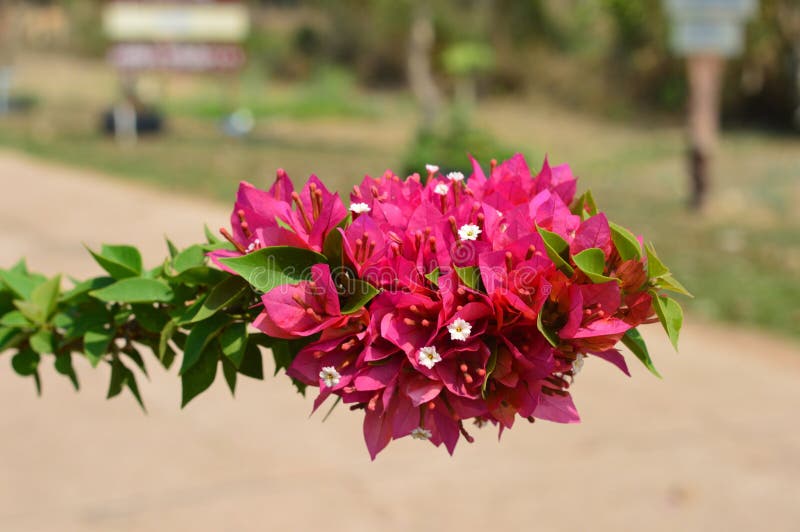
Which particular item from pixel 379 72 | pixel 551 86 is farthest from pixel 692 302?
pixel 379 72

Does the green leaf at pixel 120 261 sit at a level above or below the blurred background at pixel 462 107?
above

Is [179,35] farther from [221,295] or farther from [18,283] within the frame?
[221,295]

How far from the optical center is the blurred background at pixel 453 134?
15.1ft

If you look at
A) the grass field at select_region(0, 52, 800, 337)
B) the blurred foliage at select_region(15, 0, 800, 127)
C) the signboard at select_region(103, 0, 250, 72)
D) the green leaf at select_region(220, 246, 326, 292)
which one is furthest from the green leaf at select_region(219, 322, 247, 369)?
the blurred foliage at select_region(15, 0, 800, 127)

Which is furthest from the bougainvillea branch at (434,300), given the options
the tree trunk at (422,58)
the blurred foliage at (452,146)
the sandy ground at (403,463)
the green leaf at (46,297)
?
the tree trunk at (422,58)

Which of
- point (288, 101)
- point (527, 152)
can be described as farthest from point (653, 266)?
point (288, 101)

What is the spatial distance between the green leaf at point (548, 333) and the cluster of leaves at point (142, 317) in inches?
13.9

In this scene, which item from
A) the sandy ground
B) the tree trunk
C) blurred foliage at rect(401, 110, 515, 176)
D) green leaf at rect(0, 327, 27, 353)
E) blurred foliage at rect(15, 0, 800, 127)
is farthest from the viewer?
blurred foliage at rect(15, 0, 800, 127)

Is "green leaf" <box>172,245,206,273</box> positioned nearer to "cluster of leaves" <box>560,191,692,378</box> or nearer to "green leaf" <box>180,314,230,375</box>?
"green leaf" <box>180,314,230,375</box>

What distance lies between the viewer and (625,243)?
1.14 m

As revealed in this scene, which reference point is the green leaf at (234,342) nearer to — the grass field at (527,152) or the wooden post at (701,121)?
the grass field at (527,152)

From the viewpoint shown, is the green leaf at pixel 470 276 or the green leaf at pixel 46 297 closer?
the green leaf at pixel 470 276

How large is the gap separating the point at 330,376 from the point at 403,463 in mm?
3108

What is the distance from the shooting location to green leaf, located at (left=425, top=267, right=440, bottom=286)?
1144 millimetres
